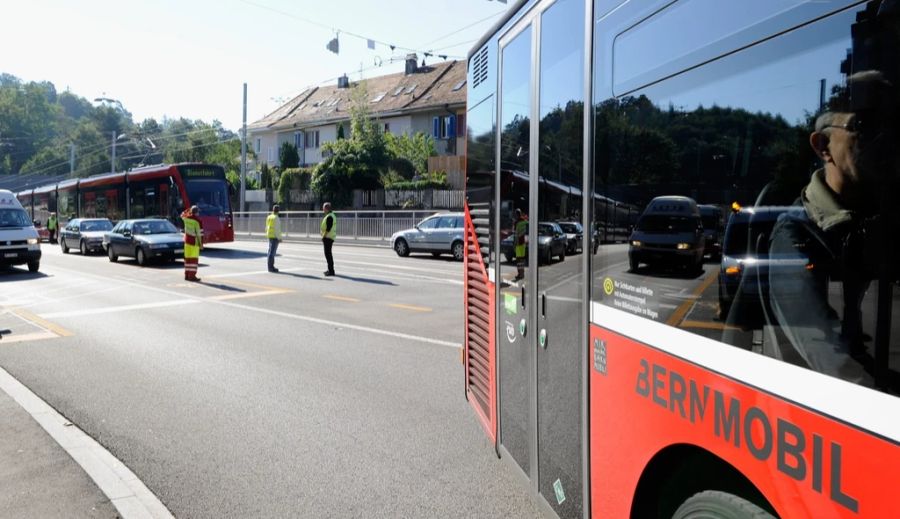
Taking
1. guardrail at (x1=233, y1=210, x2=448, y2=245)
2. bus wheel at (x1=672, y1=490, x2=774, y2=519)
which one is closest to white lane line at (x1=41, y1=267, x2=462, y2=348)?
bus wheel at (x1=672, y1=490, x2=774, y2=519)

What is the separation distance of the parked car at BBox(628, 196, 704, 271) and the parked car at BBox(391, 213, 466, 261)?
2162 cm

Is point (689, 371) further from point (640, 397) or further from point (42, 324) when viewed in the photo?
point (42, 324)

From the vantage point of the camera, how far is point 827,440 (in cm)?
169

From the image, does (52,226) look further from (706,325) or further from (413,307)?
(706,325)

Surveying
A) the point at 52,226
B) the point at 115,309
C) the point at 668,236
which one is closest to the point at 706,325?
the point at 668,236

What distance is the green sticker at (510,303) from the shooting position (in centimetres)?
403

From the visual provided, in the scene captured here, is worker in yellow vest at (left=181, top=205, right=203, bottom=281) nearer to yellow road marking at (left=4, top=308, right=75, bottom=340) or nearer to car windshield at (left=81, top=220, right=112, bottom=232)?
yellow road marking at (left=4, top=308, right=75, bottom=340)

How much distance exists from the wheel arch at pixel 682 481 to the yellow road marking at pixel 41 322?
9.91 m

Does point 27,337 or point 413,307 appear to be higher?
point 413,307

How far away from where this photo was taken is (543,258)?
3566 millimetres

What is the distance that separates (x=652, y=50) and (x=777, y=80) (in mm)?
621

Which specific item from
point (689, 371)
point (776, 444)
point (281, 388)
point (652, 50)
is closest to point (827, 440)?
point (776, 444)

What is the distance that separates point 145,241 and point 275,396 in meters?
17.6

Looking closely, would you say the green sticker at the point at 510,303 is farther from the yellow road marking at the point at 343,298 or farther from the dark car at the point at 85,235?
the dark car at the point at 85,235
